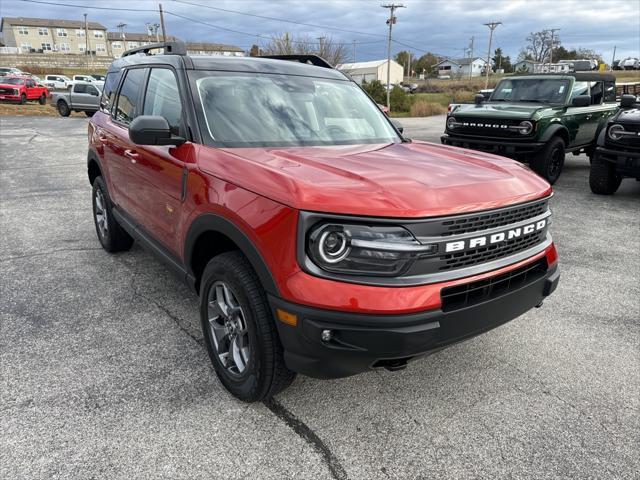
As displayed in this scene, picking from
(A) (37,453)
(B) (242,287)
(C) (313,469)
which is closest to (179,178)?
(B) (242,287)

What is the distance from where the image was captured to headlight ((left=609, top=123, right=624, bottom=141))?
23.9 ft

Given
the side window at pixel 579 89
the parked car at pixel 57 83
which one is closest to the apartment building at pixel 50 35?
the parked car at pixel 57 83

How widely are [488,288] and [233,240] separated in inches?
50.3

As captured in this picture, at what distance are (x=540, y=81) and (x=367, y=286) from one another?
954 cm

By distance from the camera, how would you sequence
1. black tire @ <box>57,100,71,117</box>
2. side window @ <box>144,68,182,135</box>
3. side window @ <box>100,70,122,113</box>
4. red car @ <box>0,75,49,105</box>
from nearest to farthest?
side window @ <box>144,68,182,135</box>, side window @ <box>100,70,122,113</box>, black tire @ <box>57,100,71,117</box>, red car @ <box>0,75,49,105</box>

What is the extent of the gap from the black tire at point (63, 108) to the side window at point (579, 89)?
23.5 meters

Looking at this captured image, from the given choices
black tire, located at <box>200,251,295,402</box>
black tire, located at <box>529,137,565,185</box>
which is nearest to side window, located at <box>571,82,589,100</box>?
black tire, located at <box>529,137,565,185</box>

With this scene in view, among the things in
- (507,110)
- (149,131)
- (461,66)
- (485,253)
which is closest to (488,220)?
(485,253)

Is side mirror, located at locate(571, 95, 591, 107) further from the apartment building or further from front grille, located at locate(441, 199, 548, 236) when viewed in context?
the apartment building

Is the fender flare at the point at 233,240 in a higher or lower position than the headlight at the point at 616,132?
lower

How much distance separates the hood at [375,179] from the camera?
2.11 m

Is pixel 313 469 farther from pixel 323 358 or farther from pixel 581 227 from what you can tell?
pixel 581 227

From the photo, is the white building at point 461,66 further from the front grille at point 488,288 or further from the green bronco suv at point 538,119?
the front grille at point 488,288

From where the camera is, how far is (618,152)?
23.7ft
